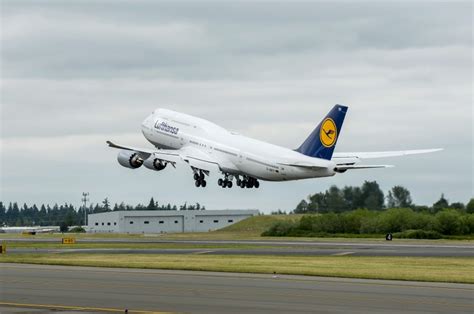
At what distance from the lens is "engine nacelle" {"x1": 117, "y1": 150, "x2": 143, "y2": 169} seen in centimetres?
10019

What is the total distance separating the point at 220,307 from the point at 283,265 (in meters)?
22.1

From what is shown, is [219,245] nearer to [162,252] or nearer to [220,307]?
[162,252]

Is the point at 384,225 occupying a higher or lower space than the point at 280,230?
higher

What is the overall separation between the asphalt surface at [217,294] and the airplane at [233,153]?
112ft

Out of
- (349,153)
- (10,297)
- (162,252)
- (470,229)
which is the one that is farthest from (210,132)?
(10,297)

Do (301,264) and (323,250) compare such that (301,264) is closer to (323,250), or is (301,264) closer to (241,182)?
(323,250)

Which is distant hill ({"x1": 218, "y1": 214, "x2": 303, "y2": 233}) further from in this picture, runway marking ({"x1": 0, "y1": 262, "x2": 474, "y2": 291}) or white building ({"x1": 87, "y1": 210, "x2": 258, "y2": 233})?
runway marking ({"x1": 0, "y1": 262, "x2": 474, "y2": 291})

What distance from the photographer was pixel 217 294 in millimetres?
43219

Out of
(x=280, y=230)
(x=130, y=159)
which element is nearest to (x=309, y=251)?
(x=130, y=159)

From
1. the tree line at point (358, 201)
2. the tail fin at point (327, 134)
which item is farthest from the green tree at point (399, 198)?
the tail fin at point (327, 134)

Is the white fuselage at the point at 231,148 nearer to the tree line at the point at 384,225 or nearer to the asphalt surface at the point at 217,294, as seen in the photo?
the tree line at the point at 384,225

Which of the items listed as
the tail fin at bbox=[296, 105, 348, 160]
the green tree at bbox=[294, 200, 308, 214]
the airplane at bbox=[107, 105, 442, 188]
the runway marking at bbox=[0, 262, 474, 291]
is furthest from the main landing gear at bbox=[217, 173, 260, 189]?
the green tree at bbox=[294, 200, 308, 214]

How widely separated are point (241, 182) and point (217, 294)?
5665cm

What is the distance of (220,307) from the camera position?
38656 millimetres
